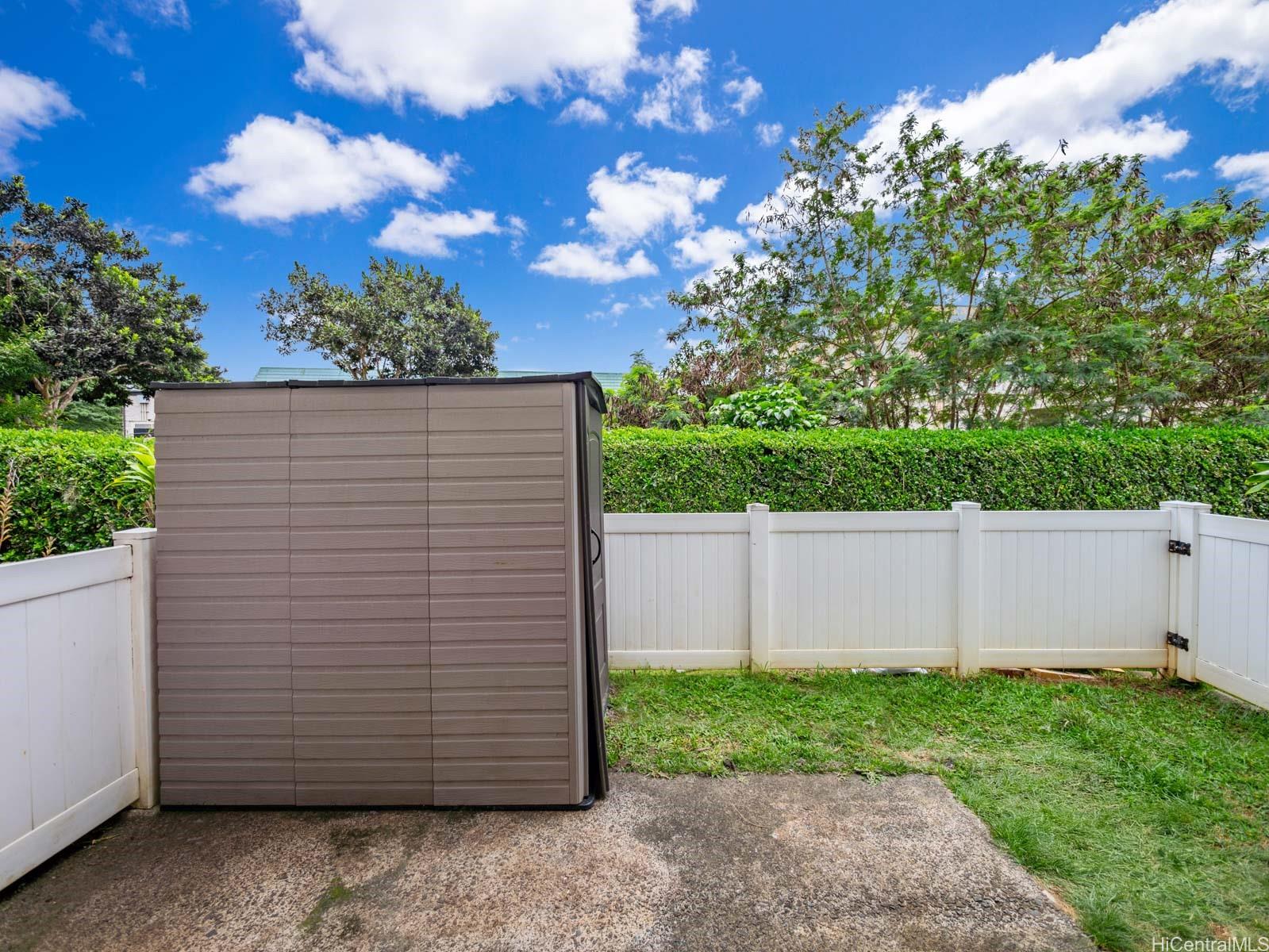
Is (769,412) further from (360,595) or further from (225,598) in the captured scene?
(225,598)

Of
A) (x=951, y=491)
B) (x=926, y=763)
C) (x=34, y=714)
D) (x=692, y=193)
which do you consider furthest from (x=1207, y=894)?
(x=692, y=193)

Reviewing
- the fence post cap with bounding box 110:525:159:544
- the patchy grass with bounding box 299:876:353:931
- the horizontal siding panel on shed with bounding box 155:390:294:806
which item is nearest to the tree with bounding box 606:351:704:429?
the horizontal siding panel on shed with bounding box 155:390:294:806

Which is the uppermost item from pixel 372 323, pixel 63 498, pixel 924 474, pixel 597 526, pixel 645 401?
pixel 372 323

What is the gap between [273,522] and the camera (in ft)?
6.75

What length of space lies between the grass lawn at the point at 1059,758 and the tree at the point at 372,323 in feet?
40.1

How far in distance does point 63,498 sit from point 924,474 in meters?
5.71

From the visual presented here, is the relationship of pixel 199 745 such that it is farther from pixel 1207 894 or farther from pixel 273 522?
pixel 1207 894

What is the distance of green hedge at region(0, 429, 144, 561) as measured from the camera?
331cm

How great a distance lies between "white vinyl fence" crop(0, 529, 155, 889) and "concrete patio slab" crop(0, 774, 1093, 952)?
14 cm

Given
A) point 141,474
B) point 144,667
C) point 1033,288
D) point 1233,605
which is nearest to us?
point 144,667

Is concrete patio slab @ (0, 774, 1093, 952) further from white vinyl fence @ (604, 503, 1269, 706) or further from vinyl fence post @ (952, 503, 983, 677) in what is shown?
vinyl fence post @ (952, 503, 983, 677)

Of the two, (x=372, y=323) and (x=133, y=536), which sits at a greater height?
(x=372, y=323)

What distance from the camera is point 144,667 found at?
2.01 metres

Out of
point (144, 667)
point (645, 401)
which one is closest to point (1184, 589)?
point (645, 401)
